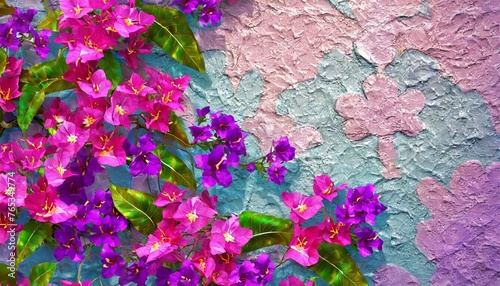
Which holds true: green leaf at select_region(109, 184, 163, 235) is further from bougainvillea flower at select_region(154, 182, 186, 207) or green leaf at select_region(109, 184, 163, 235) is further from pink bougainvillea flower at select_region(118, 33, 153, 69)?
pink bougainvillea flower at select_region(118, 33, 153, 69)

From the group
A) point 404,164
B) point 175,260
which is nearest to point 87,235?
point 175,260

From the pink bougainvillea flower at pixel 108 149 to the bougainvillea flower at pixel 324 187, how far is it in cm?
49

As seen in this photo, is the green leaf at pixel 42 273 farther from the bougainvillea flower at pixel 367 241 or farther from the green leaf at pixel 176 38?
the bougainvillea flower at pixel 367 241

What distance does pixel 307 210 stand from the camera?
5.80 ft

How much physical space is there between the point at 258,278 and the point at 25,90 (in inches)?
29.7

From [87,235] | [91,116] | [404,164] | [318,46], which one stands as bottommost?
[87,235]

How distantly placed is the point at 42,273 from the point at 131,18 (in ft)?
2.28

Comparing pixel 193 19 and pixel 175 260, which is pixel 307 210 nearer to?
pixel 175 260

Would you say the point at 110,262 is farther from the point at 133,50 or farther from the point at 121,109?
the point at 133,50

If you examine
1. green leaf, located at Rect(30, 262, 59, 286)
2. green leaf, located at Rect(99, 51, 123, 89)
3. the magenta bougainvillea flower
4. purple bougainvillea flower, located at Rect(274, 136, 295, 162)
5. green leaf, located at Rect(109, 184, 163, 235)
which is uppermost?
the magenta bougainvillea flower

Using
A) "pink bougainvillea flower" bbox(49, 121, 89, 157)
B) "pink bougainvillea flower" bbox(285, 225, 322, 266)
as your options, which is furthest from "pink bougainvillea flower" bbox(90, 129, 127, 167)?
"pink bougainvillea flower" bbox(285, 225, 322, 266)

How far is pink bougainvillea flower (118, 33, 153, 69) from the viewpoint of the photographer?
67.9 inches

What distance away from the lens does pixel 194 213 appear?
1725mm

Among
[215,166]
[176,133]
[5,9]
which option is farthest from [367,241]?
[5,9]
